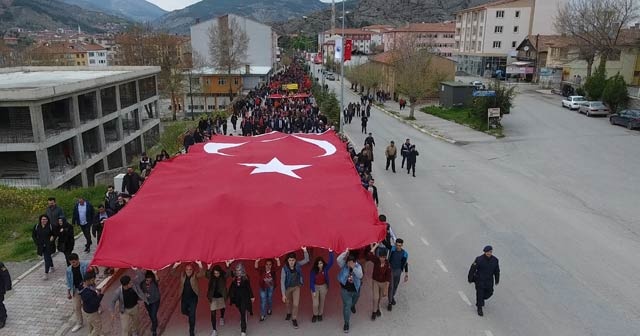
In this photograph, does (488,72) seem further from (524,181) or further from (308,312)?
(308,312)

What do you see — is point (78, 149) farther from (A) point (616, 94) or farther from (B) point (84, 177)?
(A) point (616, 94)

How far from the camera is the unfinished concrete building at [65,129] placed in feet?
76.2

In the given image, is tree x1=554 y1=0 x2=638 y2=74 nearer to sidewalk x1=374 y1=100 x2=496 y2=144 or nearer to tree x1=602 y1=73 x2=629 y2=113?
tree x1=602 y1=73 x2=629 y2=113

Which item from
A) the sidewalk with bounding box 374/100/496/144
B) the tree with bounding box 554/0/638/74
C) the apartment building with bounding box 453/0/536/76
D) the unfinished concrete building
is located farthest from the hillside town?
the apartment building with bounding box 453/0/536/76

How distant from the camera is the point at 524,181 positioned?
65.9ft

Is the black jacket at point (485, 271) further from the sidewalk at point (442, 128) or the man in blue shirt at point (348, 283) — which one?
the sidewalk at point (442, 128)

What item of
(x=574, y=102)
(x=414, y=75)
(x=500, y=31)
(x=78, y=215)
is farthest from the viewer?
(x=500, y=31)

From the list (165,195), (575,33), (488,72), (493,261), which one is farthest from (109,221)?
(488,72)

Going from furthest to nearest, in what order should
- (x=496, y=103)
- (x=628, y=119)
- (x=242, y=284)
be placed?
1. (x=496, y=103)
2. (x=628, y=119)
3. (x=242, y=284)

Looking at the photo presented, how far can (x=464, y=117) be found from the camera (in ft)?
126

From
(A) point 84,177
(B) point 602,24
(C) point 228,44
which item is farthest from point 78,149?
(B) point 602,24

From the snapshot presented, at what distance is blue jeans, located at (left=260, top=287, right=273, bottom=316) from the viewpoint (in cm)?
926

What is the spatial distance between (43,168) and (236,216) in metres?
17.5

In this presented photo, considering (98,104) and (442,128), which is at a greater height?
(98,104)
